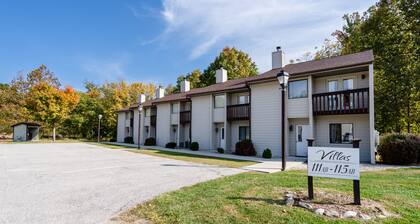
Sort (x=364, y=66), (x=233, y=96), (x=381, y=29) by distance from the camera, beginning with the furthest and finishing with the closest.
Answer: (x=381, y=29) → (x=233, y=96) → (x=364, y=66)

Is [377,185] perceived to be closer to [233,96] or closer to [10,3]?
[233,96]

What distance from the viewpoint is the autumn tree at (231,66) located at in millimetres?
38688

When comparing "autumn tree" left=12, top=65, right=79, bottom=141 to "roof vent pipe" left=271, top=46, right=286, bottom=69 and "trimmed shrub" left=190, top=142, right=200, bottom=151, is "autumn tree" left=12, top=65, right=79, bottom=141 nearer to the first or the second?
"trimmed shrub" left=190, top=142, right=200, bottom=151

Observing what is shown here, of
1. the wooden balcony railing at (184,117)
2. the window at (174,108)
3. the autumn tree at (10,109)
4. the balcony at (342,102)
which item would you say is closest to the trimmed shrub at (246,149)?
the balcony at (342,102)

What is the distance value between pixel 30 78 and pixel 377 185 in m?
52.1

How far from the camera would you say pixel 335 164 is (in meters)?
5.55

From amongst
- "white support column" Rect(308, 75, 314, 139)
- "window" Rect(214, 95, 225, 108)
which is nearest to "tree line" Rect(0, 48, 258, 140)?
"window" Rect(214, 95, 225, 108)

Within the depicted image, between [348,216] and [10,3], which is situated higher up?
[10,3]

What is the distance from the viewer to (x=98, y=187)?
7520 millimetres

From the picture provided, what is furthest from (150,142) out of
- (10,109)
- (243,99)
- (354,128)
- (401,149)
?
(10,109)

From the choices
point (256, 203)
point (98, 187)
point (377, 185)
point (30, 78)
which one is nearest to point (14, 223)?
point (98, 187)

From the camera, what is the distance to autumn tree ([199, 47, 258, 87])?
127ft

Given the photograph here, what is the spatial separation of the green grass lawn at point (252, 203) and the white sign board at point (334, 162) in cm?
86

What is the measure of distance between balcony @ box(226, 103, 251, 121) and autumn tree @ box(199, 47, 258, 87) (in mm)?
18453
